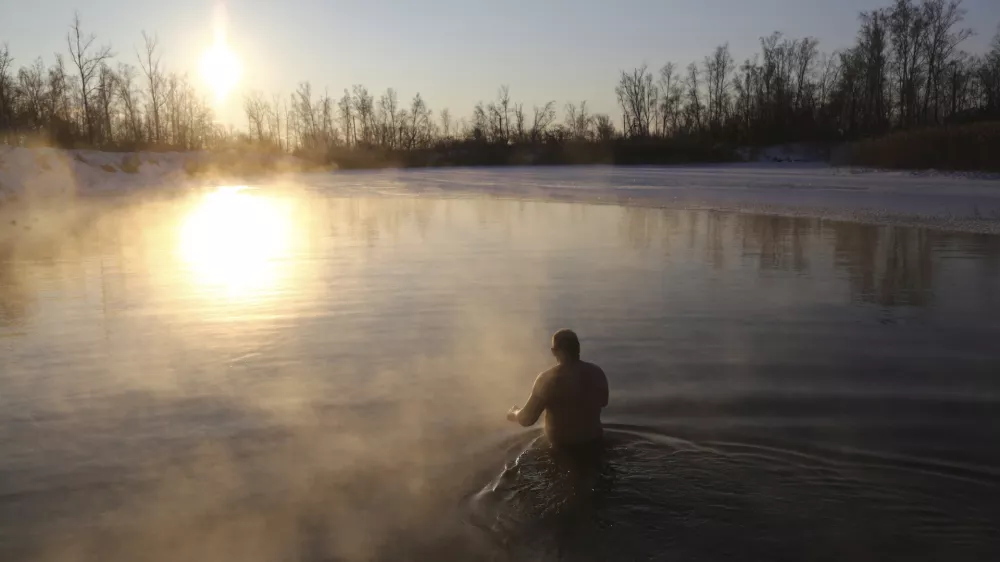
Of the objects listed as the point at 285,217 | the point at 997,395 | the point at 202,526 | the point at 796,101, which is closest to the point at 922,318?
the point at 997,395

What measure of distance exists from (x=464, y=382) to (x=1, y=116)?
1613 inches

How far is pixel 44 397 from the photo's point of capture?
556 centimetres

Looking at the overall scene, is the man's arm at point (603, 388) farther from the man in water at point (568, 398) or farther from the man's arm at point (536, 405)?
the man's arm at point (536, 405)

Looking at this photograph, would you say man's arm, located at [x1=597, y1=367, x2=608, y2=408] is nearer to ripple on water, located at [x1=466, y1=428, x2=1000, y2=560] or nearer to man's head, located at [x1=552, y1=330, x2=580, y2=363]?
man's head, located at [x1=552, y1=330, x2=580, y2=363]

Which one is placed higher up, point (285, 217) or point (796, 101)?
point (796, 101)

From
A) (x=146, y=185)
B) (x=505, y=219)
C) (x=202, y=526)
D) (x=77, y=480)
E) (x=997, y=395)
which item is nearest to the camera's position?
(x=202, y=526)

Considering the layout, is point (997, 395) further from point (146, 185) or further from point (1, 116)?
point (1, 116)

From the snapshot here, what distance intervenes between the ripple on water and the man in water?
139mm

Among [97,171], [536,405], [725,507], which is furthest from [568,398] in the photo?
[97,171]

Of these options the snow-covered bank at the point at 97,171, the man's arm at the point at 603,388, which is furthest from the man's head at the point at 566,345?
the snow-covered bank at the point at 97,171

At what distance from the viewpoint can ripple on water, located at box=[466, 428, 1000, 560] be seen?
348 cm

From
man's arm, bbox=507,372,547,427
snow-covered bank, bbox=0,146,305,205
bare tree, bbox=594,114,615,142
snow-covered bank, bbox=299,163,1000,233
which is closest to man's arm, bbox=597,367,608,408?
man's arm, bbox=507,372,547,427

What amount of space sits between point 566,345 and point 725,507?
3.71 feet

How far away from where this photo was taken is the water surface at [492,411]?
145 inches
